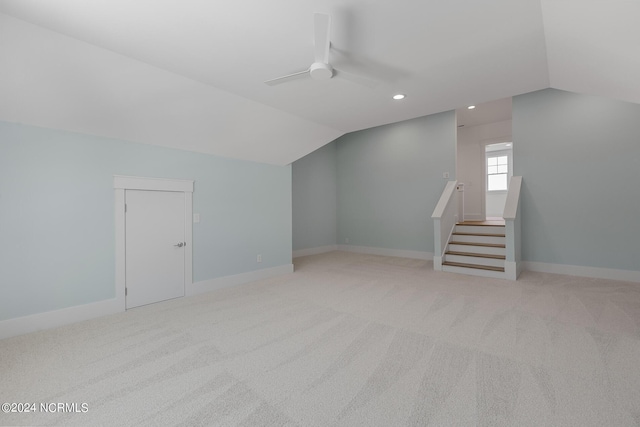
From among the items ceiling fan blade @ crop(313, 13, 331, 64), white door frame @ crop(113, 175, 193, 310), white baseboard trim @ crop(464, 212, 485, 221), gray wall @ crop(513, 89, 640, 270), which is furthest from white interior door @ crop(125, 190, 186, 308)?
white baseboard trim @ crop(464, 212, 485, 221)

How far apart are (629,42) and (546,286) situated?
11.1 feet

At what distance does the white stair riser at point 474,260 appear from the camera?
16.3 ft

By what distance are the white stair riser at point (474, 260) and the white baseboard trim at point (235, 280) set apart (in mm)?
3273

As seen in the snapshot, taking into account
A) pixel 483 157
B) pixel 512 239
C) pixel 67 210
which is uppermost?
pixel 483 157

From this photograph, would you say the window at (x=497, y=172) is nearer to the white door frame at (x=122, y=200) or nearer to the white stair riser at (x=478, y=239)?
the white stair riser at (x=478, y=239)

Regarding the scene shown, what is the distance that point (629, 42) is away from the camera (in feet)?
7.11

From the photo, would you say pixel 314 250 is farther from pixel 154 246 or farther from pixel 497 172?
pixel 497 172

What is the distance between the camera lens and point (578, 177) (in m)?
4.79

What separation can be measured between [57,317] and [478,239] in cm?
683

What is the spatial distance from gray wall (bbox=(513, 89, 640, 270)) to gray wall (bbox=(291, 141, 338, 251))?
4.47 metres

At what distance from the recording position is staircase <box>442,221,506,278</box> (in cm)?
495

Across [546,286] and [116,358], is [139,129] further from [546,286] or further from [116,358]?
[546,286]

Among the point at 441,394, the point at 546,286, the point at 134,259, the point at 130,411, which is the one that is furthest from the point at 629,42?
the point at 134,259

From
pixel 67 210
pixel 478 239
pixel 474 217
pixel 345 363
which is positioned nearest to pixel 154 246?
pixel 67 210
